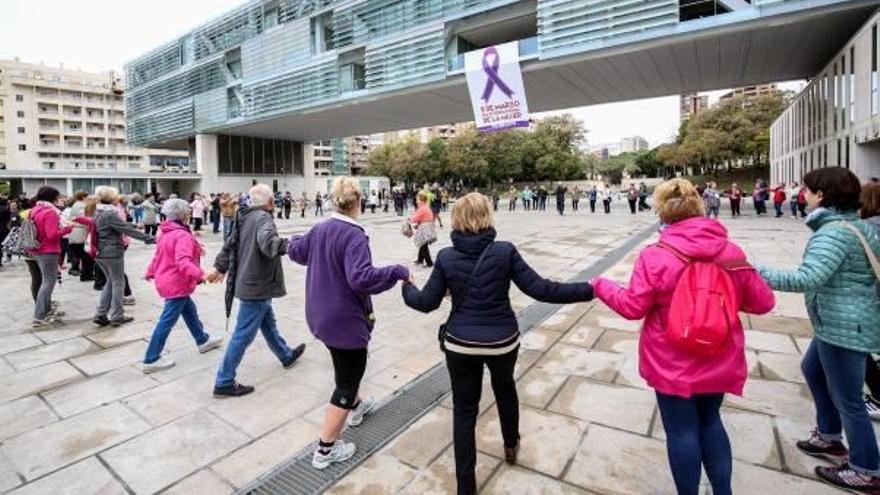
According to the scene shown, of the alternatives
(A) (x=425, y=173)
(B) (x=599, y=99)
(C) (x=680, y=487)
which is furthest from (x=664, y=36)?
(A) (x=425, y=173)

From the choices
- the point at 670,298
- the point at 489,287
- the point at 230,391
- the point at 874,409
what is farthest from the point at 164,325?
the point at 874,409

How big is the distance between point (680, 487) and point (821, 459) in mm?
1232

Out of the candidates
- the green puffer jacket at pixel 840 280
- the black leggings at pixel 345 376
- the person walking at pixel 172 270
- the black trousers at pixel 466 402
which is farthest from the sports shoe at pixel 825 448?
the person walking at pixel 172 270

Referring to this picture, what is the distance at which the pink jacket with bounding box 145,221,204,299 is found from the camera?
4062 mm

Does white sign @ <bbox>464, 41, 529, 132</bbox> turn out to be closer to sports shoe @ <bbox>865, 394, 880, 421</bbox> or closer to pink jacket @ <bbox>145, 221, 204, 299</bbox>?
pink jacket @ <bbox>145, 221, 204, 299</bbox>

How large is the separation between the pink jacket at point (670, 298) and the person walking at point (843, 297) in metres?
0.29

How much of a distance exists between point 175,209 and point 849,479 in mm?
5056

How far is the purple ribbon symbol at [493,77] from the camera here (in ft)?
45.5

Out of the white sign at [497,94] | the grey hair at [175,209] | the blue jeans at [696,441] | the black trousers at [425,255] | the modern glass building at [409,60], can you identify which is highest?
Result: the modern glass building at [409,60]

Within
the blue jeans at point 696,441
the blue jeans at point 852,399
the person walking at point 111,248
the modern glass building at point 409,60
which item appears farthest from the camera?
the modern glass building at point 409,60

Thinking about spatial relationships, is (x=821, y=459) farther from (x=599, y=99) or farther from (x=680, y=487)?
(x=599, y=99)

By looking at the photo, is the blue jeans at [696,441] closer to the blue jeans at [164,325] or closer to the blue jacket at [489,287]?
the blue jacket at [489,287]

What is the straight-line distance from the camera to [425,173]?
2520 inches

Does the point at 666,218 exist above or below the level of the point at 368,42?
below
